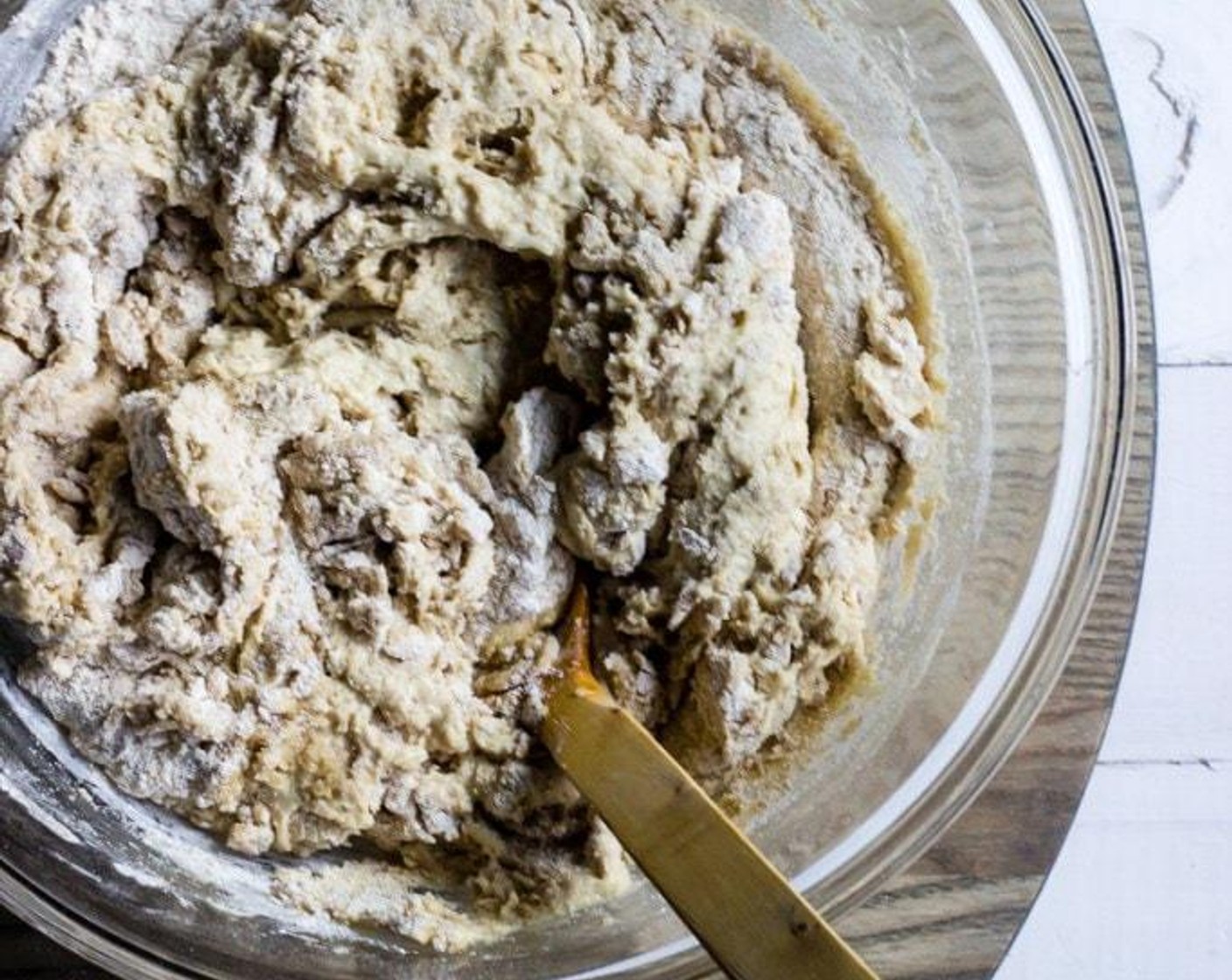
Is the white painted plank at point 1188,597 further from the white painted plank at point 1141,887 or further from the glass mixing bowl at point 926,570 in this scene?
the glass mixing bowl at point 926,570

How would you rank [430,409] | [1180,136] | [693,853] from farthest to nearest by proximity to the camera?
[1180,136], [430,409], [693,853]

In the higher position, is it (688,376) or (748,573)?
(688,376)

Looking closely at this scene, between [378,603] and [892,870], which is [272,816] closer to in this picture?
[378,603]

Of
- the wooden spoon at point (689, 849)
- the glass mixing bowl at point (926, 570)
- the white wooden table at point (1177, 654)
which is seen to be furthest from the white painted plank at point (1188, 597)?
the wooden spoon at point (689, 849)

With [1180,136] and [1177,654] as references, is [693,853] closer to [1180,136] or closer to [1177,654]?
[1177,654]

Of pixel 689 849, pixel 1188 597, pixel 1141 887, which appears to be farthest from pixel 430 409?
pixel 1141 887

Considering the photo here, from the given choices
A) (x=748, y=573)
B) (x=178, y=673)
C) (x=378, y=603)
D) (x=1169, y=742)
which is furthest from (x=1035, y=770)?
(x=178, y=673)

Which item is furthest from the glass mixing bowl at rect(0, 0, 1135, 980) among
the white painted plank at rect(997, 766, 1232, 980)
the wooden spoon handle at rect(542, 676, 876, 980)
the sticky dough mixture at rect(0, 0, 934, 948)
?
the white painted plank at rect(997, 766, 1232, 980)
